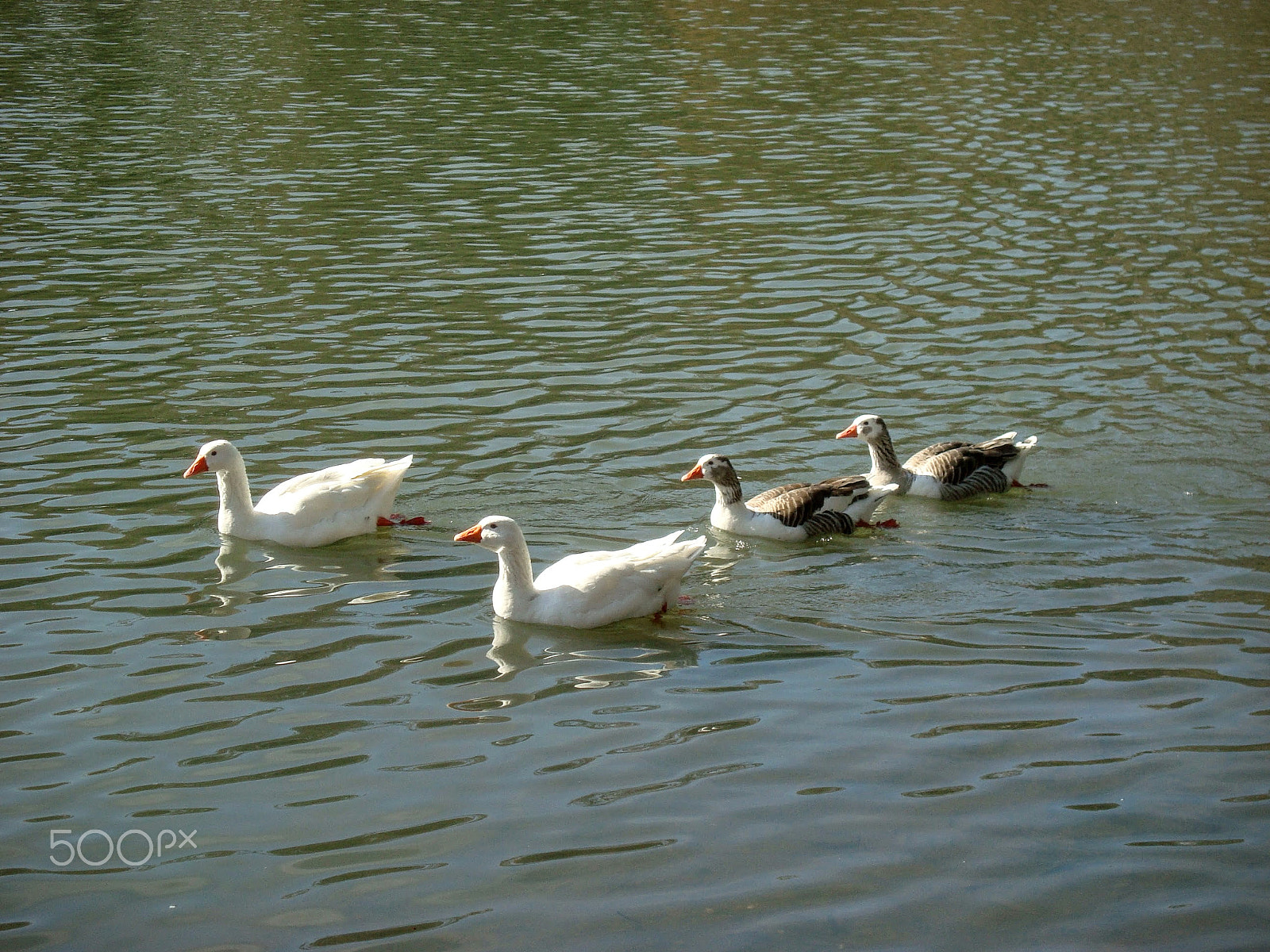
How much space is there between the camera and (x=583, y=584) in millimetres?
9867

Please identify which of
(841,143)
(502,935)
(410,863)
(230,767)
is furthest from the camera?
(841,143)

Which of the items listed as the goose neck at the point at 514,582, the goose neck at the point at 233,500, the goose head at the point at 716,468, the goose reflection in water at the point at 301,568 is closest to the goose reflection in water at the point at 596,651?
the goose neck at the point at 514,582

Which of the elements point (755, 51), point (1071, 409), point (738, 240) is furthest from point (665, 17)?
point (1071, 409)

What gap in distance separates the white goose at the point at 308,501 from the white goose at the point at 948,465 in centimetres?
413

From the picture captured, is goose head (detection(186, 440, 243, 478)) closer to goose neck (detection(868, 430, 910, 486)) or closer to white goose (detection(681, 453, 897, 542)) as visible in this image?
white goose (detection(681, 453, 897, 542))

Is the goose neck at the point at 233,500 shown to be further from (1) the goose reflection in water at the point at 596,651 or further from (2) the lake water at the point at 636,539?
(1) the goose reflection in water at the point at 596,651

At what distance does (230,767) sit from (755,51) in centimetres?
3210

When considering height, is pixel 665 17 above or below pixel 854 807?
above

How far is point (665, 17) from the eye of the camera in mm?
42500

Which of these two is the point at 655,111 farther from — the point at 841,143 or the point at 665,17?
the point at 665,17

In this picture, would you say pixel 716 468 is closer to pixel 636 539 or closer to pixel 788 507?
pixel 788 507

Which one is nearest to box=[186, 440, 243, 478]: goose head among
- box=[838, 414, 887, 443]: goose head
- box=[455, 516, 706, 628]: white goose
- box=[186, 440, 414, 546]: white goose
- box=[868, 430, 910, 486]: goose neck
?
box=[186, 440, 414, 546]: white goose

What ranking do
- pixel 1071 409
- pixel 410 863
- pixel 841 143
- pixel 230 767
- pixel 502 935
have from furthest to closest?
pixel 841 143
pixel 1071 409
pixel 230 767
pixel 410 863
pixel 502 935

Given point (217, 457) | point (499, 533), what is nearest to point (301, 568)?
point (217, 457)
